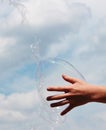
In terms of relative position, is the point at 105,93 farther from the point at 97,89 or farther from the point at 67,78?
the point at 67,78

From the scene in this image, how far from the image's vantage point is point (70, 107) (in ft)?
33.9

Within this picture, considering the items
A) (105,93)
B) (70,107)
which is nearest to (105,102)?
(105,93)

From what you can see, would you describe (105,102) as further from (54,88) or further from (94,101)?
(54,88)

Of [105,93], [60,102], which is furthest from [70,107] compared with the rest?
[105,93]

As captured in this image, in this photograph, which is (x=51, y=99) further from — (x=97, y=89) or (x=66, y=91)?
(x=97, y=89)

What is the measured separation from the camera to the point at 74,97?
33.1ft

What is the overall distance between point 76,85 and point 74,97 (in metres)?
0.26

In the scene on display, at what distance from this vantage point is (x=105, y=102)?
9898 mm

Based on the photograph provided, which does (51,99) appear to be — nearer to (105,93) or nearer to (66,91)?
(66,91)

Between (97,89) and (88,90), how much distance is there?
19cm

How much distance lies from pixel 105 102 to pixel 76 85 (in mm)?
718

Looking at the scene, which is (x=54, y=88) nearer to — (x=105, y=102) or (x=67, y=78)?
(x=67, y=78)

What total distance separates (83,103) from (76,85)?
0.45 m

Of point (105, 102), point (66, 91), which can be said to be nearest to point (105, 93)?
point (105, 102)
